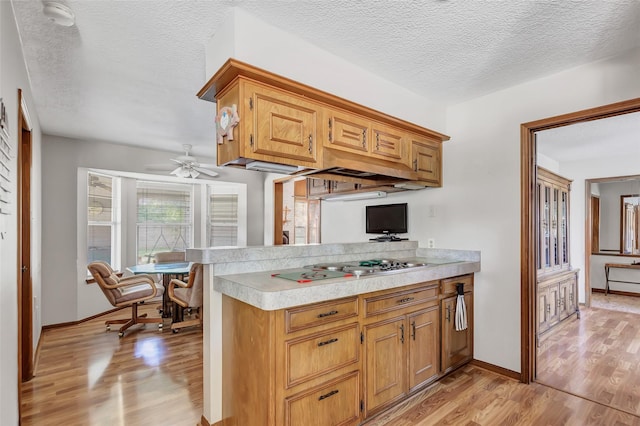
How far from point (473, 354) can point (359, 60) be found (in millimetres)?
→ 2810

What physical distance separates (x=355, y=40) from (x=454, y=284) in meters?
2.13

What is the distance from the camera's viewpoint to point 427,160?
3232mm

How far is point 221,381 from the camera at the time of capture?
2.13 m

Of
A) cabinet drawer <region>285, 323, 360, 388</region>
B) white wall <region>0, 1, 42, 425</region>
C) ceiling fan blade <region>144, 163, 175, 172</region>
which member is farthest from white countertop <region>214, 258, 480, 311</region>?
ceiling fan blade <region>144, 163, 175, 172</region>

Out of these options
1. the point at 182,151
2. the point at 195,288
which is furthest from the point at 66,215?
the point at 195,288

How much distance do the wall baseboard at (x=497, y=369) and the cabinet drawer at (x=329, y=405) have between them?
1.59 meters

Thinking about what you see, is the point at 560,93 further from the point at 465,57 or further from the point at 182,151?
the point at 182,151

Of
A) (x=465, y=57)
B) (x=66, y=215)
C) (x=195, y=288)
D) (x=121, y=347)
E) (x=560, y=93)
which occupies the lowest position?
(x=121, y=347)

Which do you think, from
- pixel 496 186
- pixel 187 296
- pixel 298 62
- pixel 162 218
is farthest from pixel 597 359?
pixel 162 218

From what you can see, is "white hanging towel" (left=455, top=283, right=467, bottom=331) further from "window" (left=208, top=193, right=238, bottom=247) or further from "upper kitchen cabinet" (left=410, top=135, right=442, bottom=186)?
"window" (left=208, top=193, right=238, bottom=247)

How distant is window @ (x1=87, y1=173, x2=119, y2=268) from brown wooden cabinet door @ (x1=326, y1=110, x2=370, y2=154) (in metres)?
4.04

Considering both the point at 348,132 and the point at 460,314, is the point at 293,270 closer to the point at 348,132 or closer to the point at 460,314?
the point at 348,132

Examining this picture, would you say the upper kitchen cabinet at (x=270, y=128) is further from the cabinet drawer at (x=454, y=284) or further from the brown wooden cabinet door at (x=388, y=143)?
the cabinet drawer at (x=454, y=284)

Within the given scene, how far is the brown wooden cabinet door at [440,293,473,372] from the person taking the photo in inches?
108
